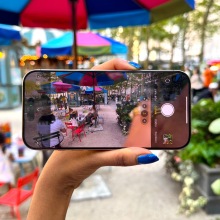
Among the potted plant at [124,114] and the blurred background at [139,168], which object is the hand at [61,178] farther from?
the blurred background at [139,168]

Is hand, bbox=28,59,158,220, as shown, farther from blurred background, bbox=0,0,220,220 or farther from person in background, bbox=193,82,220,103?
person in background, bbox=193,82,220,103

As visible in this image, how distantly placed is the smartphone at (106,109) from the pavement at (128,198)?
2600mm

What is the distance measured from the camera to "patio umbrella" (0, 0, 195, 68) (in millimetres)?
3962

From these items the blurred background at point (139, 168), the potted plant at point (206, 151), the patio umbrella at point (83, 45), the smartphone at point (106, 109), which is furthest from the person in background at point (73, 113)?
the patio umbrella at point (83, 45)

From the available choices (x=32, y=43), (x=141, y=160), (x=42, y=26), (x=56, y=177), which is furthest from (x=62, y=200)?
(x=32, y=43)

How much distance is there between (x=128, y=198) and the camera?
3783 millimetres

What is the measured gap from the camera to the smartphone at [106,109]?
1.00 metres

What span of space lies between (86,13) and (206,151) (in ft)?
9.96

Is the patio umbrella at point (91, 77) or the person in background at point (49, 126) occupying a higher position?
the patio umbrella at point (91, 77)

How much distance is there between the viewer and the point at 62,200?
98 centimetres

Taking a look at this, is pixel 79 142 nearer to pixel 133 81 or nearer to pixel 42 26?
pixel 133 81

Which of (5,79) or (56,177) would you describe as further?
(5,79)

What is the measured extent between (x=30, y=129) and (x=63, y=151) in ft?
0.49

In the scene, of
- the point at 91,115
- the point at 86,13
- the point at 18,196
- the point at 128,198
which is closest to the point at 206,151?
the point at 128,198
